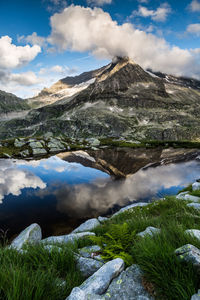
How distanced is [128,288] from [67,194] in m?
20.1

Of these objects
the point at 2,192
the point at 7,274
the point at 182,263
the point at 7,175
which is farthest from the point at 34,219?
the point at 7,175

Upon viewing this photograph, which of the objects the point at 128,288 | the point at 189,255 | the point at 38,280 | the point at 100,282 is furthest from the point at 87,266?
the point at 189,255

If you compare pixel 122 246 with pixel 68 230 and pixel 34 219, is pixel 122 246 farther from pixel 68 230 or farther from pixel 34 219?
pixel 34 219

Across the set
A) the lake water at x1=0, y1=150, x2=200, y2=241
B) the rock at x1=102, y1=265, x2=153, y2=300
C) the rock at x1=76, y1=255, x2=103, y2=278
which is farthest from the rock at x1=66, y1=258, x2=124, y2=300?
the lake water at x1=0, y1=150, x2=200, y2=241

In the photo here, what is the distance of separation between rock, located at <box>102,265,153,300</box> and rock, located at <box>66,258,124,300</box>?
96mm

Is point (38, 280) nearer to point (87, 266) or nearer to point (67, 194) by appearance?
point (87, 266)

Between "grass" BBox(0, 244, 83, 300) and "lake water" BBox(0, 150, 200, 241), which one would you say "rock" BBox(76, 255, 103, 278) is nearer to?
"grass" BBox(0, 244, 83, 300)

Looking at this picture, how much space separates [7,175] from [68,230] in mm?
21756

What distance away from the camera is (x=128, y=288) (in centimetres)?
239

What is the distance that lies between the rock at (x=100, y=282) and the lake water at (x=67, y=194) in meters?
12.5

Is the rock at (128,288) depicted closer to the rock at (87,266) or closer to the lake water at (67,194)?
the rock at (87,266)

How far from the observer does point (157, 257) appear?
2402mm

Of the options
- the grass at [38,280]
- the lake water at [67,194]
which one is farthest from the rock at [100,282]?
the lake water at [67,194]

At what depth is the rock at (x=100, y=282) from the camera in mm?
2241
